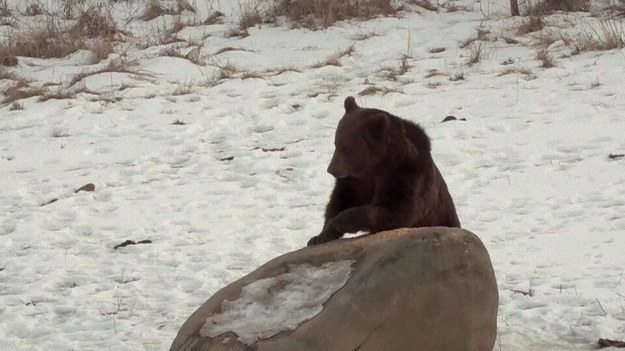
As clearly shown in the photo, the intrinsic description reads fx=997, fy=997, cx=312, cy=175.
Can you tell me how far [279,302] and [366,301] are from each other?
443 millimetres

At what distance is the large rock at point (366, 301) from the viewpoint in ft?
14.3

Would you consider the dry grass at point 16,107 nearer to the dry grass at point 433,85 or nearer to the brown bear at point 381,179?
the dry grass at point 433,85

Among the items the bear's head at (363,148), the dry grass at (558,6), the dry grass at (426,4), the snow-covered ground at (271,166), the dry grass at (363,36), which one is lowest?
the snow-covered ground at (271,166)

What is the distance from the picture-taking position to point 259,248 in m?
7.61

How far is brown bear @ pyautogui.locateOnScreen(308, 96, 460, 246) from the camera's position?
17.1 ft

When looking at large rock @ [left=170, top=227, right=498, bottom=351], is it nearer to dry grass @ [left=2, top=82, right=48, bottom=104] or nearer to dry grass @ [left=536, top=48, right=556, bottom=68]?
dry grass @ [left=536, top=48, right=556, bottom=68]

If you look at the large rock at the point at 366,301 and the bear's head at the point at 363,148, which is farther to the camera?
the bear's head at the point at 363,148

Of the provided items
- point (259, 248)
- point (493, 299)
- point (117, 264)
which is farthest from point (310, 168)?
point (493, 299)

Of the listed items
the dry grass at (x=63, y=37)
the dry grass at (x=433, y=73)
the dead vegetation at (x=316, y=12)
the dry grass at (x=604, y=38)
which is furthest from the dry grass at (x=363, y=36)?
the dry grass at (x=63, y=37)

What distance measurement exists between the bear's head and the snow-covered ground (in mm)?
1321

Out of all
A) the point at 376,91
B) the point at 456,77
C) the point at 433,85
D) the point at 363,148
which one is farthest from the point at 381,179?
the point at 456,77

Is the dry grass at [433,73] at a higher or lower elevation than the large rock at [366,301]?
lower

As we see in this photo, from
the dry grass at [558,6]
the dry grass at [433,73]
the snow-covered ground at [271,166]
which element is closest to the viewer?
the snow-covered ground at [271,166]

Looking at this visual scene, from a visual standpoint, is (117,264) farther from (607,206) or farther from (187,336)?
(607,206)
